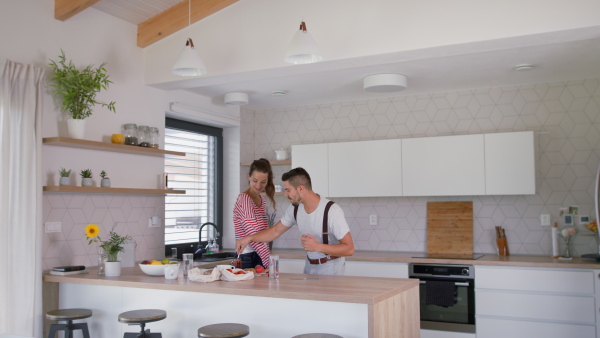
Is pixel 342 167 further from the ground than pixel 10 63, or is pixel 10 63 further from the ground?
pixel 10 63

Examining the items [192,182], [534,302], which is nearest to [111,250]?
[192,182]

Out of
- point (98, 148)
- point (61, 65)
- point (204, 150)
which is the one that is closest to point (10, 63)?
point (61, 65)

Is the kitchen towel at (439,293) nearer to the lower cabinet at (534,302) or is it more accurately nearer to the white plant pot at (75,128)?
the lower cabinet at (534,302)

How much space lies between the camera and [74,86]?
163 inches

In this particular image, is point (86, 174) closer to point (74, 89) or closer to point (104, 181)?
point (104, 181)

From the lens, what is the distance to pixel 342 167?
18.9 ft

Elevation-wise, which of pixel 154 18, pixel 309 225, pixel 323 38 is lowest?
pixel 309 225

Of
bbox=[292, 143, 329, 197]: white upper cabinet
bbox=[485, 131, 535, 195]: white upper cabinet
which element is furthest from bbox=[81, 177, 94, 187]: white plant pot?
bbox=[485, 131, 535, 195]: white upper cabinet

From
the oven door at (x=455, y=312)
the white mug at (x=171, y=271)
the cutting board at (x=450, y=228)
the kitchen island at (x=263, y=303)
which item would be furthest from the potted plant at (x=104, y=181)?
the cutting board at (x=450, y=228)

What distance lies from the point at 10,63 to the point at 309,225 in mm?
2222

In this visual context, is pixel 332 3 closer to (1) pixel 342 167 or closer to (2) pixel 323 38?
(2) pixel 323 38

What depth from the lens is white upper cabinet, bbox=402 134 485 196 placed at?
5.20 metres

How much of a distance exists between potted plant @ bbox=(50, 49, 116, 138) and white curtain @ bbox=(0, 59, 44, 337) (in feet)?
0.76

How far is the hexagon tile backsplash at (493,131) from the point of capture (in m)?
5.22
